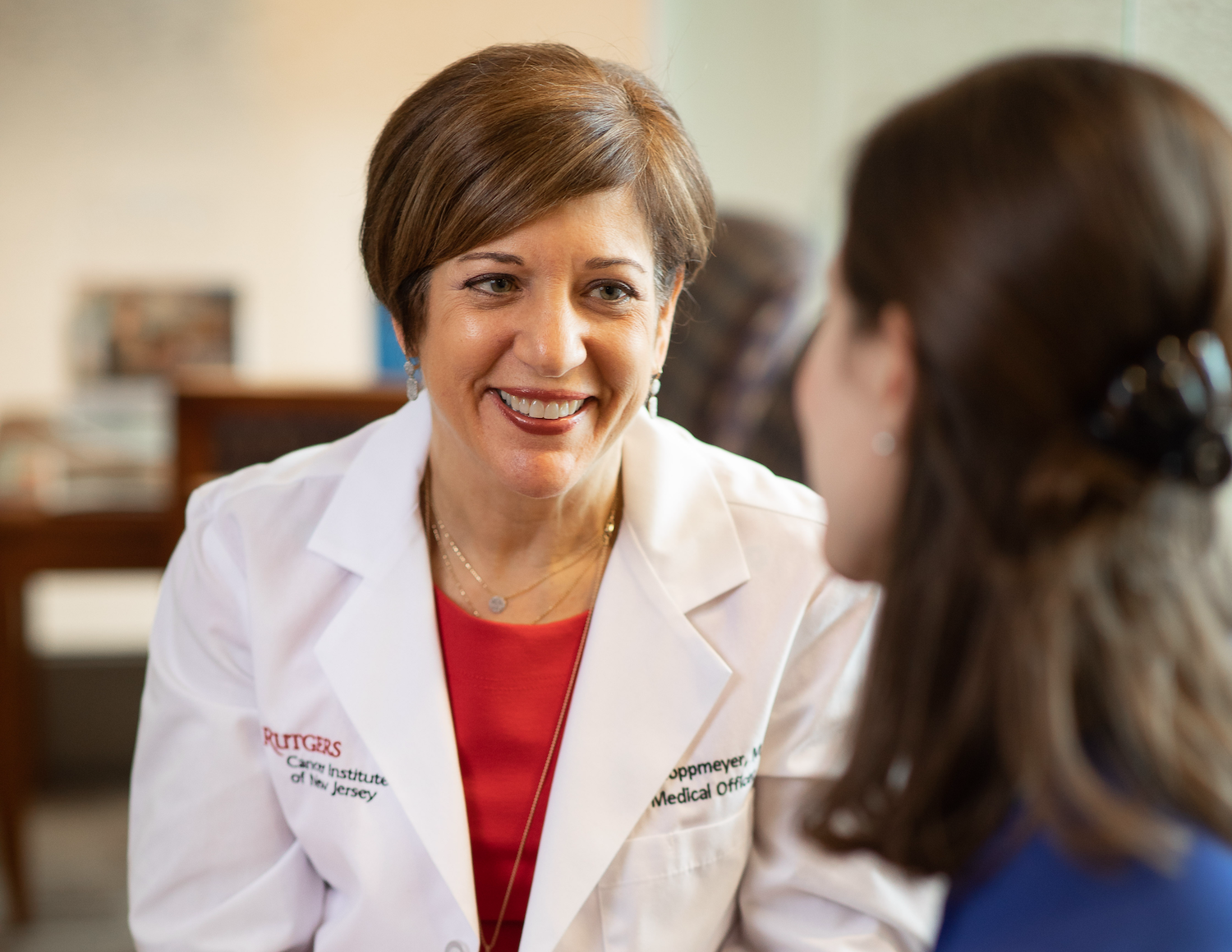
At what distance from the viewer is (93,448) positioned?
13.7 feet

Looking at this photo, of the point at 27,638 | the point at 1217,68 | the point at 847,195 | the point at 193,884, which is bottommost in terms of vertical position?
the point at 27,638

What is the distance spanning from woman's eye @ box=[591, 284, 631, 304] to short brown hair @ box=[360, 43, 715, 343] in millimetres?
75

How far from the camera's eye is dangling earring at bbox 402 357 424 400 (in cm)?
147

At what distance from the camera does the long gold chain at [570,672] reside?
4.40ft

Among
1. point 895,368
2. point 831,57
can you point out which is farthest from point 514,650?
point 831,57

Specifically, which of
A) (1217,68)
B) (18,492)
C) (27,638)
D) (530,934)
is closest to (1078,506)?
(530,934)

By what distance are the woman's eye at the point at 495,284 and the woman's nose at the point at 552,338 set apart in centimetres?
4

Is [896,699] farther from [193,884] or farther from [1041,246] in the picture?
[193,884]

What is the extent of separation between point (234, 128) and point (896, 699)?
3.94 metres

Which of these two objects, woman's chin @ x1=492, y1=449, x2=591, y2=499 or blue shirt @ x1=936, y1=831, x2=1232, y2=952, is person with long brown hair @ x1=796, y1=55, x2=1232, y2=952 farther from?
woman's chin @ x1=492, y1=449, x2=591, y2=499

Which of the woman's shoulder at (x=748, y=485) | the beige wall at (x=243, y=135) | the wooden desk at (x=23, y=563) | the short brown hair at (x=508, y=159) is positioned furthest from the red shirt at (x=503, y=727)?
the beige wall at (x=243, y=135)

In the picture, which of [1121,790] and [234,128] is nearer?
[1121,790]

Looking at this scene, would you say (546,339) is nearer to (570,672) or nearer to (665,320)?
(665,320)

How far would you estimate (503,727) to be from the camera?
1385mm
